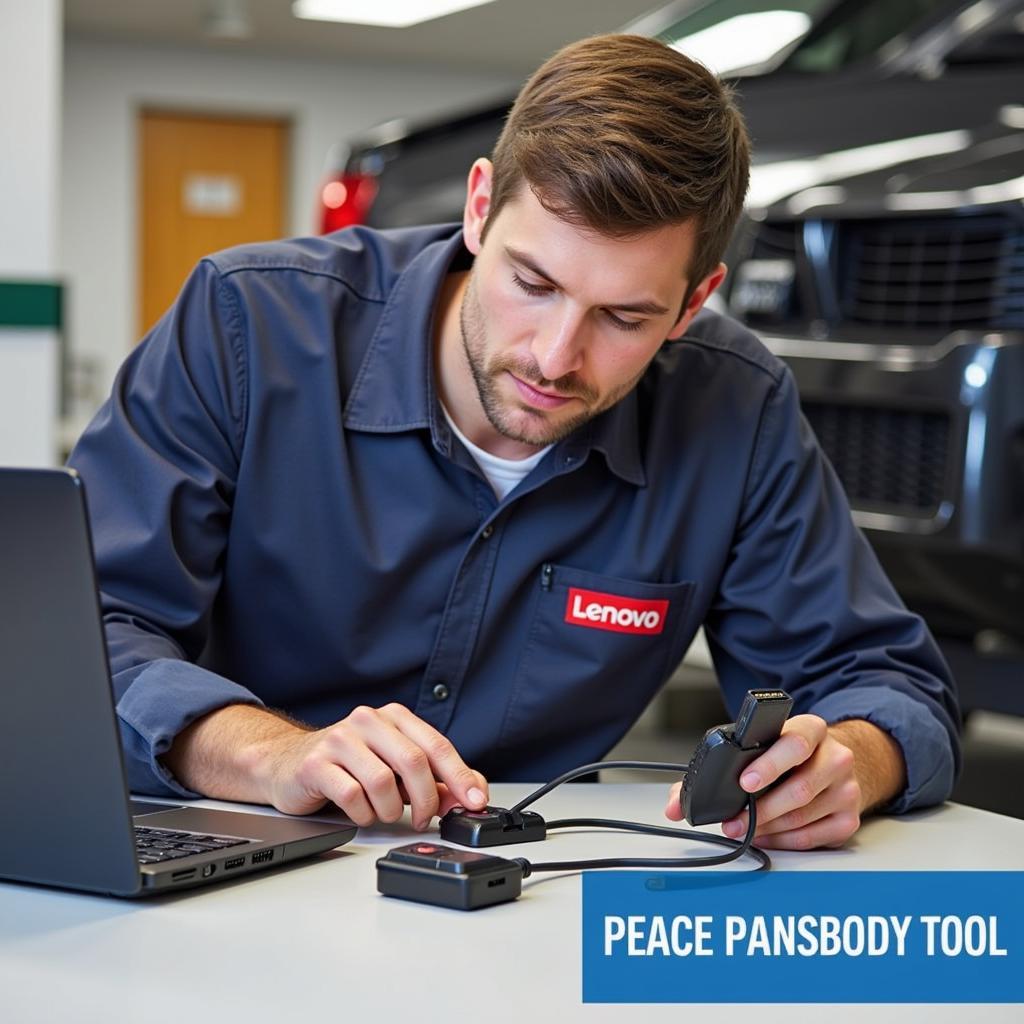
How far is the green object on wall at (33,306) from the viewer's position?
461cm

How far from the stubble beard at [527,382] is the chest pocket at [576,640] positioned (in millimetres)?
159

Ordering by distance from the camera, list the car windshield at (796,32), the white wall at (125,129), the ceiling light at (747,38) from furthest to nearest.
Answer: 1. the white wall at (125,129)
2. the ceiling light at (747,38)
3. the car windshield at (796,32)

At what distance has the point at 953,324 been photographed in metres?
2.23

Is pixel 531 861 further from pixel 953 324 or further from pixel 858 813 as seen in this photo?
pixel 953 324

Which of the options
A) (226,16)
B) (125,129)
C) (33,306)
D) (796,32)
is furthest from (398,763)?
(125,129)

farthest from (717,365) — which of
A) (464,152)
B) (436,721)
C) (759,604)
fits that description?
(464,152)

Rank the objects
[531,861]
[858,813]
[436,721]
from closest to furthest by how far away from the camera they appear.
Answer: [531,861]
[858,813]
[436,721]

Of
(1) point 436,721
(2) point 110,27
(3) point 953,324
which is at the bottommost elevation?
(1) point 436,721

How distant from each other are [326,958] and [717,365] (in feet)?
3.21

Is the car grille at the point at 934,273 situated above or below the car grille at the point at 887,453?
above

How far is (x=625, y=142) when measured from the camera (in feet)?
4.47

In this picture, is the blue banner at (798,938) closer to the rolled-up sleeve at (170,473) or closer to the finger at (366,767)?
the finger at (366,767)

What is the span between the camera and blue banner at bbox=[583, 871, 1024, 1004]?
0.83m

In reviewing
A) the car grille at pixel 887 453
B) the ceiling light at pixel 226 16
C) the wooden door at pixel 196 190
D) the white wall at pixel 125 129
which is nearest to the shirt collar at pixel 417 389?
the car grille at pixel 887 453
